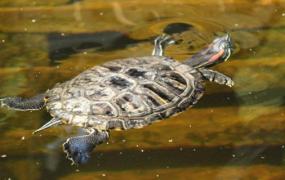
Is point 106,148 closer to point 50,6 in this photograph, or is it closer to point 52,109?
point 52,109

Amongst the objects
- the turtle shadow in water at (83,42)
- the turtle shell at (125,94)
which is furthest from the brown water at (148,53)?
the turtle shell at (125,94)

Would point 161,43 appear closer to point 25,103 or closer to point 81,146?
point 25,103

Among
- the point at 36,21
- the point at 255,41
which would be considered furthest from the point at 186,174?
the point at 36,21

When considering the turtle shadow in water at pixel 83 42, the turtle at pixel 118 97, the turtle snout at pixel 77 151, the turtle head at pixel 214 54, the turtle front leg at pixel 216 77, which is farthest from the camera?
the turtle shadow in water at pixel 83 42

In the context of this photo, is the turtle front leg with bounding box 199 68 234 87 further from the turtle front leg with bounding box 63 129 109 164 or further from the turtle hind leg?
the turtle hind leg

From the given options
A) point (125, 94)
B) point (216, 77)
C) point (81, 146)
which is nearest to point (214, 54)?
point (216, 77)

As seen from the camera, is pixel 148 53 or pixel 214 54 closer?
pixel 214 54

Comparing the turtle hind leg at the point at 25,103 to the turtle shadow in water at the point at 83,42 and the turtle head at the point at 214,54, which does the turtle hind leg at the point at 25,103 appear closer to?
the turtle shadow in water at the point at 83,42
